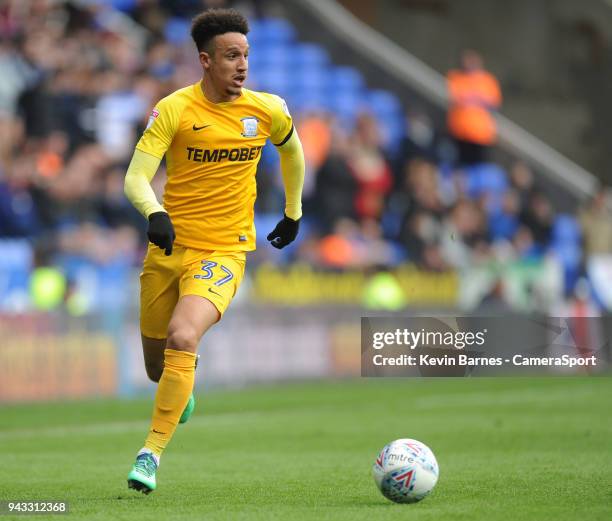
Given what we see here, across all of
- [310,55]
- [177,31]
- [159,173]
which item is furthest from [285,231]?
[310,55]

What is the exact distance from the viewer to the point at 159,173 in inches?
698

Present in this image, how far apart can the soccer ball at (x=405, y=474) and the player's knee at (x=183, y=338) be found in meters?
1.14

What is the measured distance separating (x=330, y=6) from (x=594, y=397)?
11.9m

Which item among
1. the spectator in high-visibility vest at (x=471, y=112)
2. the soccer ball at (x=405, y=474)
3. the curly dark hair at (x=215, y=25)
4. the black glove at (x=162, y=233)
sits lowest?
the soccer ball at (x=405, y=474)

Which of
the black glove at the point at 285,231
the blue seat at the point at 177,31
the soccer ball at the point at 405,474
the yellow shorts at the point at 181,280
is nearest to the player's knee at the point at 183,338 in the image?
the yellow shorts at the point at 181,280

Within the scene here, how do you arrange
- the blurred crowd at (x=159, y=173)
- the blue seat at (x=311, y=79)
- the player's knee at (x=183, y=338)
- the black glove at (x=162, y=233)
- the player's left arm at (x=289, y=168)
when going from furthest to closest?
the blue seat at (x=311, y=79) → the blurred crowd at (x=159, y=173) → the player's left arm at (x=289, y=168) → the player's knee at (x=183, y=338) → the black glove at (x=162, y=233)

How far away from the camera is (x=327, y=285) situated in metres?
18.2

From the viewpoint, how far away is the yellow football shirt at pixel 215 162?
7426 mm

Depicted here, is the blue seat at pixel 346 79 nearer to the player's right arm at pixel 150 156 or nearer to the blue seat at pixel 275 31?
the blue seat at pixel 275 31

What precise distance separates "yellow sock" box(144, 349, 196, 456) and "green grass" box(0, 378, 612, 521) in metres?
0.36

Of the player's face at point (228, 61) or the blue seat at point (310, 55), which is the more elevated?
the blue seat at point (310, 55)

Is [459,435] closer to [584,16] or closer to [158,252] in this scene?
[158,252]

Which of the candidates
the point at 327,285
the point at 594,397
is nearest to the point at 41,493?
the point at 594,397
